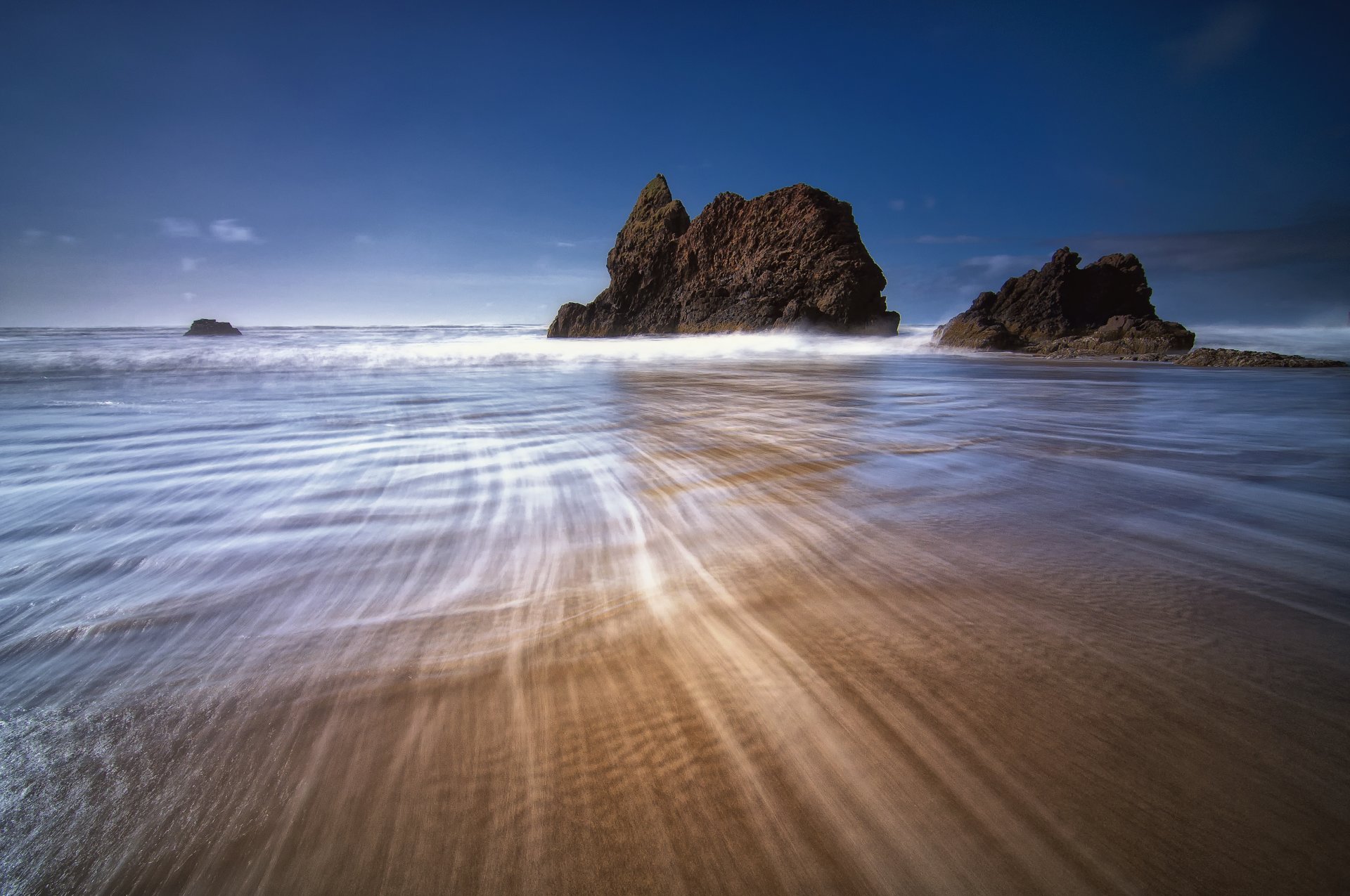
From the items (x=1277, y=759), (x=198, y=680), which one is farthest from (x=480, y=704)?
(x=1277, y=759)

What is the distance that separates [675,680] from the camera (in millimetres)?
985

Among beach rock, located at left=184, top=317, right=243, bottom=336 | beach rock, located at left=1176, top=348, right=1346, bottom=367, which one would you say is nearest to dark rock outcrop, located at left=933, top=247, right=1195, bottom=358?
beach rock, located at left=1176, top=348, right=1346, bottom=367

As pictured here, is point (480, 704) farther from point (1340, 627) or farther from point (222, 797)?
point (1340, 627)

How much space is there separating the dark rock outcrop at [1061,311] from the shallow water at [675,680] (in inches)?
642

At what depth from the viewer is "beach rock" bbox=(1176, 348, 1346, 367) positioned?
1048cm

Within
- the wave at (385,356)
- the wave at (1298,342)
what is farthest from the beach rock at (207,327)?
the wave at (1298,342)

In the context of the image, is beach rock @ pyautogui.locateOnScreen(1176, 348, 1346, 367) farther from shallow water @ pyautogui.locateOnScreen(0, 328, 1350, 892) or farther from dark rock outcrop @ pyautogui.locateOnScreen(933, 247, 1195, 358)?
shallow water @ pyautogui.locateOnScreen(0, 328, 1350, 892)

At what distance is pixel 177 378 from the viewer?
8188mm

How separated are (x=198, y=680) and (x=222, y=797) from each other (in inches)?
14.4

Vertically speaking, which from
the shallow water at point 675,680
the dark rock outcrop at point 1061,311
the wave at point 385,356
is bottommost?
the shallow water at point 675,680

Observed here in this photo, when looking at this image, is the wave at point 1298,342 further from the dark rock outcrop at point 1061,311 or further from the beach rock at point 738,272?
the beach rock at point 738,272

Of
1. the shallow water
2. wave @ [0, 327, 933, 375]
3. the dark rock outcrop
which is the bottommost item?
the shallow water

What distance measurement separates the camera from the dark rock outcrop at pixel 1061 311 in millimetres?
15406

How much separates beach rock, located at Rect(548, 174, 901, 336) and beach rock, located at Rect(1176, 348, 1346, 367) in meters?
13.4
